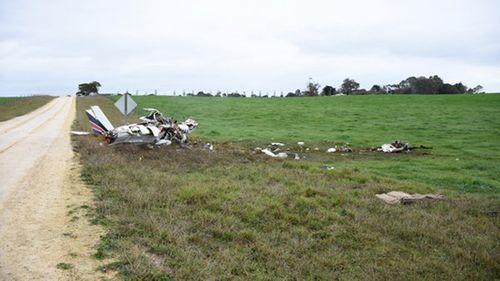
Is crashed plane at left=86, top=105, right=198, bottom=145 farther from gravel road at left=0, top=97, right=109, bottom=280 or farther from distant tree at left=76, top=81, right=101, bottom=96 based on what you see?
distant tree at left=76, top=81, right=101, bottom=96

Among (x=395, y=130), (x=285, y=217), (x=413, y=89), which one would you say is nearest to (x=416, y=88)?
(x=413, y=89)

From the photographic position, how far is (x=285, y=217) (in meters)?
9.70

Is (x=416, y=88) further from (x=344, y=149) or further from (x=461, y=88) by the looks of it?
(x=344, y=149)

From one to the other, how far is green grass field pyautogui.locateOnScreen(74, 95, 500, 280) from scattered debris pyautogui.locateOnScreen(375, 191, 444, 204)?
1.12 ft

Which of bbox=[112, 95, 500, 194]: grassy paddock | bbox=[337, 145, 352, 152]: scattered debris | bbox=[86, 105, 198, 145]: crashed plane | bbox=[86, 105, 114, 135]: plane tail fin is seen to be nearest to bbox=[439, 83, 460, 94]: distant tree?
bbox=[112, 95, 500, 194]: grassy paddock

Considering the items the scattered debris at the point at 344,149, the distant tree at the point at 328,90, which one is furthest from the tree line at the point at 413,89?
the scattered debris at the point at 344,149

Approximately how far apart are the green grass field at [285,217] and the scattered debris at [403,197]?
34 centimetres

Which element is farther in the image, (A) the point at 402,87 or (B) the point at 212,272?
(A) the point at 402,87

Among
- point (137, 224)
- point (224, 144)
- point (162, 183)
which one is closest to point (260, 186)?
point (162, 183)

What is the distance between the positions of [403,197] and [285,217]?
4.04 metres

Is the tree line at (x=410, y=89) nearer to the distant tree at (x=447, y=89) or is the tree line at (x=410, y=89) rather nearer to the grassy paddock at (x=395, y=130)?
the distant tree at (x=447, y=89)

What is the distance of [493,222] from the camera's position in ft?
33.7

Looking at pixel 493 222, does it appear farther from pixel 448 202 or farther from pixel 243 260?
pixel 243 260

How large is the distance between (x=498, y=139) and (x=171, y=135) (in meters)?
20.7
